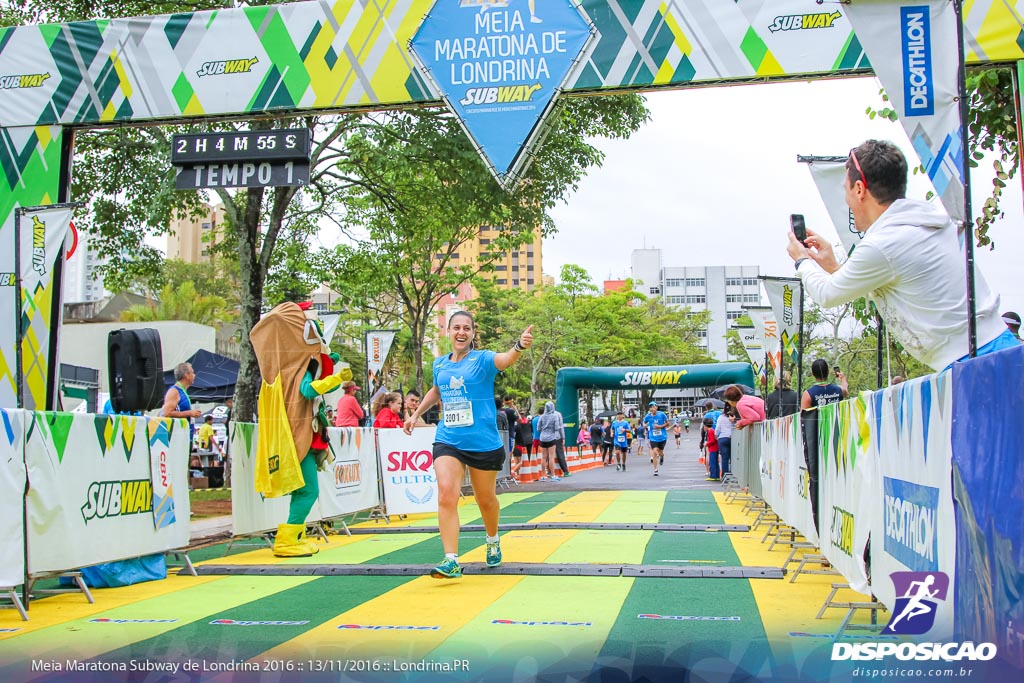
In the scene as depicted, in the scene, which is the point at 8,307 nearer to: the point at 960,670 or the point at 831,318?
the point at 960,670

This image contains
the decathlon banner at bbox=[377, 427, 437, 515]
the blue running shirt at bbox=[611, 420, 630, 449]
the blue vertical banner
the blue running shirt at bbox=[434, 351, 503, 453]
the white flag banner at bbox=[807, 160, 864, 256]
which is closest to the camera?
the blue running shirt at bbox=[434, 351, 503, 453]

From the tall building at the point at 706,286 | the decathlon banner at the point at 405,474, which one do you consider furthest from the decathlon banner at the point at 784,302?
the tall building at the point at 706,286

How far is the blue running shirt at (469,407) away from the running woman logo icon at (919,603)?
3.67 m

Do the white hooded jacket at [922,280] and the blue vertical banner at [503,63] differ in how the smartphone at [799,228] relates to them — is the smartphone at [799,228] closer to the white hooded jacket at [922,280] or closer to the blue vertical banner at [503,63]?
the white hooded jacket at [922,280]

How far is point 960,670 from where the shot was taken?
9.88ft

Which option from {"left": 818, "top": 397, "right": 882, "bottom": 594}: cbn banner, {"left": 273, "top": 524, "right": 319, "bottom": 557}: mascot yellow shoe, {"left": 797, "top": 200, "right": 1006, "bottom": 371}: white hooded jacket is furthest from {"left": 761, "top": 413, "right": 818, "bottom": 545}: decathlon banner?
{"left": 273, "top": 524, "right": 319, "bottom": 557}: mascot yellow shoe

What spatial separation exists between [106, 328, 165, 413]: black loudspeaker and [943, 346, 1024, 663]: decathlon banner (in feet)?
25.3

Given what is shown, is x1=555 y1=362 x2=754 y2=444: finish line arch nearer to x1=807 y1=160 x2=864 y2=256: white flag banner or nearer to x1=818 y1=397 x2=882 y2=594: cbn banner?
x1=807 y1=160 x2=864 y2=256: white flag banner

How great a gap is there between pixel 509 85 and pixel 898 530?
5776 millimetres

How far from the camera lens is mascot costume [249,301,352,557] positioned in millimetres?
8242

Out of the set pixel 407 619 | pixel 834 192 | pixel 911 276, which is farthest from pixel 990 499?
pixel 834 192

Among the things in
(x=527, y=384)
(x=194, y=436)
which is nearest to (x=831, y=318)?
(x=527, y=384)

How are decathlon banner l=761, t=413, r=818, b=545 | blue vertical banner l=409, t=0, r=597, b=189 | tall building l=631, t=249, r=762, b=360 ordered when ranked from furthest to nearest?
1. tall building l=631, t=249, r=762, b=360
2. blue vertical banner l=409, t=0, r=597, b=189
3. decathlon banner l=761, t=413, r=818, b=545

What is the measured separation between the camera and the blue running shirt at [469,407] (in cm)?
693
